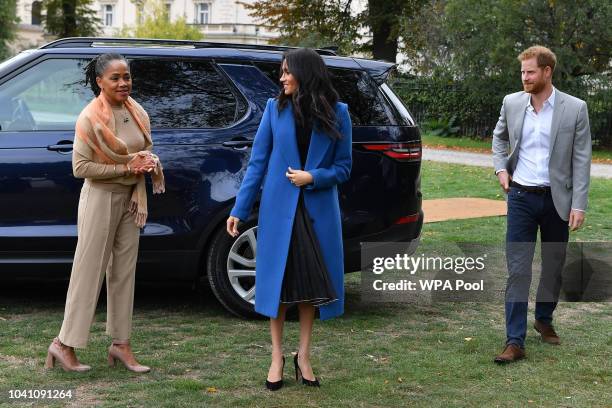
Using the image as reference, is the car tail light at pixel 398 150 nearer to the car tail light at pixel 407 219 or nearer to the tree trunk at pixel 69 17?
the car tail light at pixel 407 219

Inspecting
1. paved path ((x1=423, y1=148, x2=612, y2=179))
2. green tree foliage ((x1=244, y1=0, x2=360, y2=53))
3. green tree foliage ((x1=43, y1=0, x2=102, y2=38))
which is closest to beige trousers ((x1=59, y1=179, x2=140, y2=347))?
paved path ((x1=423, y1=148, x2=612, y2=179))

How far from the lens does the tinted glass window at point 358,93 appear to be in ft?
23.0

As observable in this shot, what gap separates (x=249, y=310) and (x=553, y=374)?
6.88ft

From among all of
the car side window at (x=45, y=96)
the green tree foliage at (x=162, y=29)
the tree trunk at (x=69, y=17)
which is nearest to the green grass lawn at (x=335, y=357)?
the car side window at (x=45, y=96)

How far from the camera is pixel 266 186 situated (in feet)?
17.3

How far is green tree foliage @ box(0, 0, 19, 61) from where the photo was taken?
51219mm

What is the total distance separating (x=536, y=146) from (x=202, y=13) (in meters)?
94.7

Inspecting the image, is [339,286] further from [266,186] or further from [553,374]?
[553,374]

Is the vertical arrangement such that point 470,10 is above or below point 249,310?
above

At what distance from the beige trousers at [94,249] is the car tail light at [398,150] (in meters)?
1.98

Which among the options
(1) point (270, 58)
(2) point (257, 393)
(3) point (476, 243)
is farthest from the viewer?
(3) point (476, 243)

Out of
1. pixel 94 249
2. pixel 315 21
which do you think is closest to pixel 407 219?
pixel 94 249

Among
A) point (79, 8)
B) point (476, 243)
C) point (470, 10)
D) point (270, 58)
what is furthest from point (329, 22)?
point (270, 58)

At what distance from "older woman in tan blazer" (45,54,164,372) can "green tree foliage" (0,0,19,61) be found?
4766 centimetres
